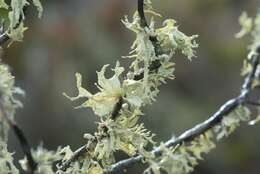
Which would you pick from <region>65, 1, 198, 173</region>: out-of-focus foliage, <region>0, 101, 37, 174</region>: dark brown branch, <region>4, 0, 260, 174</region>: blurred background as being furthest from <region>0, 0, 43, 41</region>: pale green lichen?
<region>4, 0, 260, 174</region>: blurred background

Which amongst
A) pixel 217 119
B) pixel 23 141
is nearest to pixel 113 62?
pixel 217 119

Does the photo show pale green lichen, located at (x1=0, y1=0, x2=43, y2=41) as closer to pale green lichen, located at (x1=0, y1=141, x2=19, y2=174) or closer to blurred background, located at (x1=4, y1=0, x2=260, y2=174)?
pale green lichen, located at (x1=0, y1=141, x2=19, y2=174)

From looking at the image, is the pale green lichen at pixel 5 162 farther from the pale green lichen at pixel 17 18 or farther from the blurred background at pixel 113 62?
the blurred background at pixel 113 62

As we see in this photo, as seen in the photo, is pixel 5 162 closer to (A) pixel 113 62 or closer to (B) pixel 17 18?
(B) pixel 17 18

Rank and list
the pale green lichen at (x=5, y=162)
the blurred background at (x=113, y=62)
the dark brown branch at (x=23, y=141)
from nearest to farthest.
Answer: the dark brown branch at (x=23, y=141), the pale green lichen at (x=5, y=162), the blurred background at (x=113, y=62)

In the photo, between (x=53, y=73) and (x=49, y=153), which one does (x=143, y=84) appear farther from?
(x=53, y=73)

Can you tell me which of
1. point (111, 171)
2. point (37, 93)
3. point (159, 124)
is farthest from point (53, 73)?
point (111, 171)

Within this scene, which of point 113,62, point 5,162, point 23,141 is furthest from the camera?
point 113,62

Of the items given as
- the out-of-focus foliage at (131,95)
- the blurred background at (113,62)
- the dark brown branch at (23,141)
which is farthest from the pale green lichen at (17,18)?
the blurred background at (113,62)
